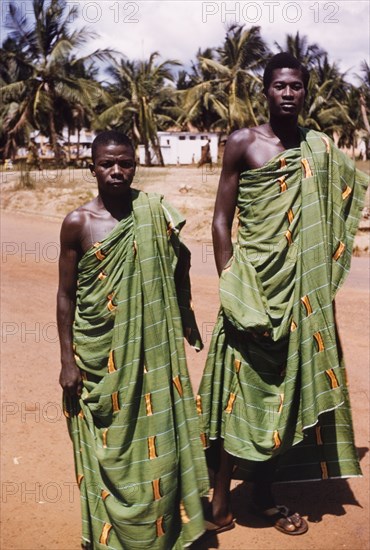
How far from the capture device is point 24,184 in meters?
18.3

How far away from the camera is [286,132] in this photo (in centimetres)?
284

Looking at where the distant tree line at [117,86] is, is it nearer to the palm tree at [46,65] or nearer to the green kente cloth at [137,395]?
the palm tree at [46,65]

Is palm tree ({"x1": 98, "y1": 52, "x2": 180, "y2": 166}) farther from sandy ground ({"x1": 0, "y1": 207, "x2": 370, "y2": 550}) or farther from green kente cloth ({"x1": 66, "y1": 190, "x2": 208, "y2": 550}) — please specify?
green kente cloth ({"x1": 66, "y1": 190, "x2": 208, "y2": 550})

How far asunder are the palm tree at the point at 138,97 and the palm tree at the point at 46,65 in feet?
9.04

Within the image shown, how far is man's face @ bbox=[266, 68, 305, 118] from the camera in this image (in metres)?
2.68

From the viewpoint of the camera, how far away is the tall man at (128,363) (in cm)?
251

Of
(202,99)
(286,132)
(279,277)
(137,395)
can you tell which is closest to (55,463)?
(137,395)

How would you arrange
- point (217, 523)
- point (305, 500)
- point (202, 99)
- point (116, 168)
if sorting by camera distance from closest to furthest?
point (116, 168) → point (217, 523) → point (305, 500) → point (202, 99)

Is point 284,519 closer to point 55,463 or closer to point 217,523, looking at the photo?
Result: point 217,523

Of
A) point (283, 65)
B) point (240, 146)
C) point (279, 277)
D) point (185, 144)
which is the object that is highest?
point (283, 65)

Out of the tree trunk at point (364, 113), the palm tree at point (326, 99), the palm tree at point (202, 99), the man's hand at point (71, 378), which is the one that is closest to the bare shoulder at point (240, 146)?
the man's hand at point (71, 378)

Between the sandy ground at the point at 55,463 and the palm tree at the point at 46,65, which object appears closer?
the sandy ground at the point at 55,463

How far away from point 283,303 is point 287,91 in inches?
37.3

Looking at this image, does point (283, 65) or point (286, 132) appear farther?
point (286, 132)
